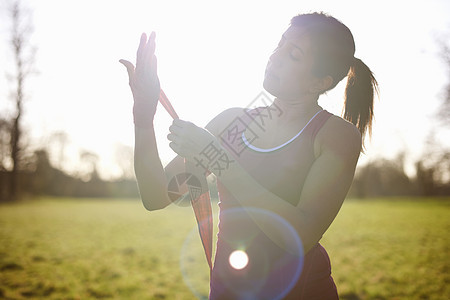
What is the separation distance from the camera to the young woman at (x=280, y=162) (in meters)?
1.18

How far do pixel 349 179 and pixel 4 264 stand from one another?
8.06 m

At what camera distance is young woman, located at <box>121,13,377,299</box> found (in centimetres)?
118

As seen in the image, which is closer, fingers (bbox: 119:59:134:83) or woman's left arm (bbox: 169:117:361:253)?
woman's left arm (bbox: 169:117:361:253)

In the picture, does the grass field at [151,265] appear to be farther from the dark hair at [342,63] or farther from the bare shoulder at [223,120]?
the dark hair at [342,63]

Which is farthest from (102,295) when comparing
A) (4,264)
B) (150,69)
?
(150,69)

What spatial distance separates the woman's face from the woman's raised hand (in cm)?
56

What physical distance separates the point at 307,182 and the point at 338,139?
0.73 feet

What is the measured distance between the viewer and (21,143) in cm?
2622

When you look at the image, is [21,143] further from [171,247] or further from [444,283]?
[444,283]

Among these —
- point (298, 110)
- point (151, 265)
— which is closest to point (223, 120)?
point (298, 110)

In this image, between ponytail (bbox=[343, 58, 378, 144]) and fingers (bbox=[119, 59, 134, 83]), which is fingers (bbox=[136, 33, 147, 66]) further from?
ponytail (bbox=[343, 58, 378, 144])

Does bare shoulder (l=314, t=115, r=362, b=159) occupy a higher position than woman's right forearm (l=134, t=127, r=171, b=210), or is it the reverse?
bare shoulder (l=314, t=115, r=362, b=159)

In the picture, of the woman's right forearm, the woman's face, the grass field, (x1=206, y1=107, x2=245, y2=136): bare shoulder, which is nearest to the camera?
the woman's right forearm

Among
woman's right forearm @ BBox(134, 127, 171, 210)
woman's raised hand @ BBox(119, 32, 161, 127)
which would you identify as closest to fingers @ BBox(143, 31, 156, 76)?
woman's raised hand @ BBox(119, 32, 161, 127)
